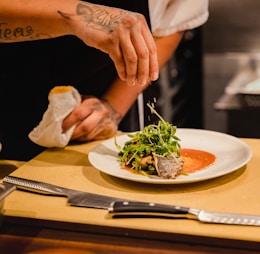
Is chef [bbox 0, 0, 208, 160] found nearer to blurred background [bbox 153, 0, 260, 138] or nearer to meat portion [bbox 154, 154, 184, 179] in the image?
meat portion [bbox 154, 154, 184, 179]

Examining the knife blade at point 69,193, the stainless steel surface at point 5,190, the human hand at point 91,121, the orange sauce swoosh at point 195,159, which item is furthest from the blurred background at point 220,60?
the stainless steel surface at point 5,190

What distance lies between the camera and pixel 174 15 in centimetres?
188

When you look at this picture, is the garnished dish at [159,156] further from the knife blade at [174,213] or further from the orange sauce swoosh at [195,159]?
the knife blade at [174,213]

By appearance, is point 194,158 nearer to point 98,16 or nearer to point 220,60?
point 98,16

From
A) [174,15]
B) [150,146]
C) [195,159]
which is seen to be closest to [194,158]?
[195,159]

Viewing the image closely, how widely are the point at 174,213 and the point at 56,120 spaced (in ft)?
1.86

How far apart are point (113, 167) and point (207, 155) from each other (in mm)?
254

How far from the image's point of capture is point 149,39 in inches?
48.8

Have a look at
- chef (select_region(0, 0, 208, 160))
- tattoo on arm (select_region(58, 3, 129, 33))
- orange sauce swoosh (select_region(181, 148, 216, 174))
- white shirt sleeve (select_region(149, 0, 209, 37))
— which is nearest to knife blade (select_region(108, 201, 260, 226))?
orange sauce swoosh (select_region(181, 148, 216, 174))

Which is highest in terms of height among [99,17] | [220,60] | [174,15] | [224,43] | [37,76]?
[99,17]

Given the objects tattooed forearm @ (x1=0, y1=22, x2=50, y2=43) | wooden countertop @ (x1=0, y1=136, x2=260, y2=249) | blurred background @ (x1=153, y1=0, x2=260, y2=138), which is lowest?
blurred background @ (x1=153, y1=0, x2=260, y2=138)

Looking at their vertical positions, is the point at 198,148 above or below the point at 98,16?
below

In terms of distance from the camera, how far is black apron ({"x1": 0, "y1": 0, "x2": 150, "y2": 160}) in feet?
5.90

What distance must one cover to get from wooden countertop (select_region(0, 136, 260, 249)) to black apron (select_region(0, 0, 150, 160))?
0.45 m
